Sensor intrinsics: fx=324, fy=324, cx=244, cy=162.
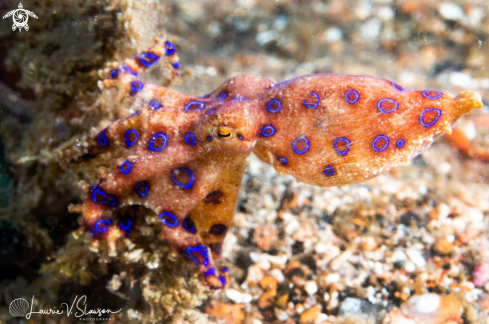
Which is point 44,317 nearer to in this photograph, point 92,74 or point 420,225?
point 92,74

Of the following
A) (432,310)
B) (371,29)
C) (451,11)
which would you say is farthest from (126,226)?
(451,11)

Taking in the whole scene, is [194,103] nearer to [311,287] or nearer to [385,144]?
[385,144]

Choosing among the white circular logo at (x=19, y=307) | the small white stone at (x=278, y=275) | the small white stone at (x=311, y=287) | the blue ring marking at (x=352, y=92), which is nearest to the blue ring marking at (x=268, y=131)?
the blue ring marking at (x=352, y=92)

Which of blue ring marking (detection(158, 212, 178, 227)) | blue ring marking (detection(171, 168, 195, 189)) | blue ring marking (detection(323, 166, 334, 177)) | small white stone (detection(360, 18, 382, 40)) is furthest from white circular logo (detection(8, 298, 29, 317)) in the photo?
small white stone (detection(360, 18, 382, 40))

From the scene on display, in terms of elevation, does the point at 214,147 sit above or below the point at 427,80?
below

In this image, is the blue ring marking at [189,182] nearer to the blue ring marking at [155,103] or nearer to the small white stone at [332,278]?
the blue ring marking at [155,103]

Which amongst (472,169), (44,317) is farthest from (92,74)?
(472,169)

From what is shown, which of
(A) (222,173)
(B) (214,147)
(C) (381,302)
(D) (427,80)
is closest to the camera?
(B) (214,147)
